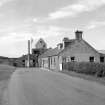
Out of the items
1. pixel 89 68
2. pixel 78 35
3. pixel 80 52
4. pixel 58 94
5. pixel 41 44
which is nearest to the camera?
pixel 58 94

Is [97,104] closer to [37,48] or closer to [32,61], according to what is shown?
[32,61]

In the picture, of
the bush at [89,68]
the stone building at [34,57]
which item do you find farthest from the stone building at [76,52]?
the stone building at [34,57]

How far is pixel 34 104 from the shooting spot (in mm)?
9594

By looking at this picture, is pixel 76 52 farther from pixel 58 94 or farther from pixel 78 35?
pixel 58 94

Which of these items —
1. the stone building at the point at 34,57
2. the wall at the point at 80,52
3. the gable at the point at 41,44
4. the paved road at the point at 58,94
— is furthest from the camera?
the gable at the point at 41,44

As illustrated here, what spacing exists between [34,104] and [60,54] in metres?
38.8

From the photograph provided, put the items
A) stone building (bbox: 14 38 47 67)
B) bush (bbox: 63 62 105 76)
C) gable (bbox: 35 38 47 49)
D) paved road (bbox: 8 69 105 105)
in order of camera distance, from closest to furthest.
Answer: paved road (bbox: 8 69 105 105)
bush (bbox: 63 62 105 76)
stone building (bbox: 14 38 47 67)
gable (bbox: 35 38 47 49)

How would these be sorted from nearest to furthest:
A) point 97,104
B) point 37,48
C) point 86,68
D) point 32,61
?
point 97,104 → point 86,68 → point 32,61 → point 37,48

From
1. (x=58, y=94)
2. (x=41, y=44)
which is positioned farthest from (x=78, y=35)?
(x=41, y=44)

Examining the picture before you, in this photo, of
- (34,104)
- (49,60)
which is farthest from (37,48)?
(34,104)

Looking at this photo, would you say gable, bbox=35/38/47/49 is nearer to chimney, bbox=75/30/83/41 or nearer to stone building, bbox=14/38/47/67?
stone building, bbox=14/38/47/67

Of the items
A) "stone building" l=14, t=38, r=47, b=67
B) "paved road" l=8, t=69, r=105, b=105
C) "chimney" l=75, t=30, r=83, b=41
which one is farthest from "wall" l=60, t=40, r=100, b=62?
"stone building" l=14, t=38, r=47, b=67

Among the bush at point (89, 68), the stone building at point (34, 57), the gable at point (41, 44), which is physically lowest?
the bush at point (89, 68)

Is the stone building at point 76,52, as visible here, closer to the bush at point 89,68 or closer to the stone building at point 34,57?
the bush at point 89,68
